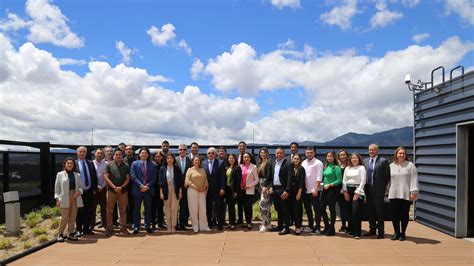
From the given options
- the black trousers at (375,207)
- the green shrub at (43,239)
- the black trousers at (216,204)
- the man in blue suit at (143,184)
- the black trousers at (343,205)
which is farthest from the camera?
the black trousers at (216,204)

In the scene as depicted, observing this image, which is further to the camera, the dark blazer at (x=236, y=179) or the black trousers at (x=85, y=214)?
the dark blazer at (x=236, y=179)

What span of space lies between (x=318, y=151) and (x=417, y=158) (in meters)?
2.35

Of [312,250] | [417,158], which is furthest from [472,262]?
[417,158]

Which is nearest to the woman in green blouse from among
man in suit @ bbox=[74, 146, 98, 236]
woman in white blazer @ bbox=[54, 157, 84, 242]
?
man in suit @ bbox=[74, 146, 98, 236]

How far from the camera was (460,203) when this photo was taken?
6.85 metres

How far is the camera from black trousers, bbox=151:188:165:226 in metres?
7.68

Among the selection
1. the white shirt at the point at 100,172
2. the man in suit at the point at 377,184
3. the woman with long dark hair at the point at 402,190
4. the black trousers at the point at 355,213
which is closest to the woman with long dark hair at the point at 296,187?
the black trousers at the point at 355,213

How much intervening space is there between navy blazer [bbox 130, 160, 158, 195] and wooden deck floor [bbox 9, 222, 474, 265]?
832 mm

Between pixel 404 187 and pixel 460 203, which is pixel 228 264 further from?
pixel 460 203

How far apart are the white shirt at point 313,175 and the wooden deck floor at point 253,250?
34.0 inches

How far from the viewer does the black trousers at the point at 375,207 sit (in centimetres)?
689

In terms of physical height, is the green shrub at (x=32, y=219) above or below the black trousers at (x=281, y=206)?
below

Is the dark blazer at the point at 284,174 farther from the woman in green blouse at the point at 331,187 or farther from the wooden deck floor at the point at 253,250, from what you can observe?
the wooden deck floor at the point at 253,250

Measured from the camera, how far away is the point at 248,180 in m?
7.68
